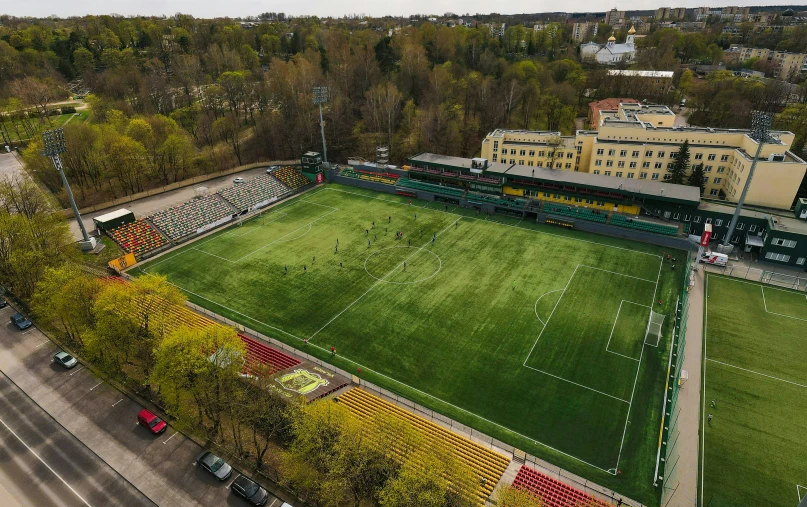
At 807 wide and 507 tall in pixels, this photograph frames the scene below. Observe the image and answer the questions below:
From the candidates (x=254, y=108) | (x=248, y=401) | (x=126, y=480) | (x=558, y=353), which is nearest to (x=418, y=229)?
(x=558, y=353)

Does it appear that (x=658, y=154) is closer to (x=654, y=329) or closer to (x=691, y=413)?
(x=654, y=329)

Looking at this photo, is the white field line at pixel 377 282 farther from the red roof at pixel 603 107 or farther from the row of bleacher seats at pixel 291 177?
the red roof at pixel 603 107

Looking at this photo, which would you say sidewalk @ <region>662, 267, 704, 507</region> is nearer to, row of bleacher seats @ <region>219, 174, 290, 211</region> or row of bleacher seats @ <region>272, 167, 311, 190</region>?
row of bleacher seats @ <region>219, 174, 290, 211</region>

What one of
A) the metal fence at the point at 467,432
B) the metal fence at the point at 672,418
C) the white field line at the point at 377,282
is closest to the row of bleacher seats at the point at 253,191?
the white field line at the point at 377,282

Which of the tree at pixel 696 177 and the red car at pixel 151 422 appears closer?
the red car at pixel 151 422

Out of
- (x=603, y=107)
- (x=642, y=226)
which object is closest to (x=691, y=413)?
(x=642, y=226)

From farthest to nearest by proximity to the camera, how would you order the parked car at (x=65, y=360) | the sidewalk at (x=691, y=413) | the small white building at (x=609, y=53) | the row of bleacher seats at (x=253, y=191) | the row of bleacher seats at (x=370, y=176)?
1. the small white building at (x=609, y=53)
2. the row of bleacher seats at (x=370, y=176)
3. the row of bleacher seats at (x=253, y=191)
4. the parked car at (x=65, y=360)
5. the sidewalk at (x=691, y=413)

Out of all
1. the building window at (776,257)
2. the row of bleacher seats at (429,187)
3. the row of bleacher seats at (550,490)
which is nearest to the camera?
the row of bleacher seats at (550,490)
